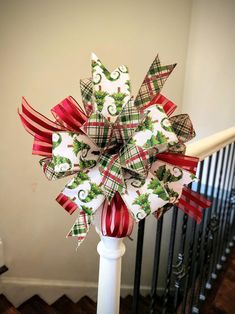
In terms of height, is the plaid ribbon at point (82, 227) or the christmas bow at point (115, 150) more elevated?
the christmas bow at point (115, 150)

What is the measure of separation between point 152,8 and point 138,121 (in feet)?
6.06

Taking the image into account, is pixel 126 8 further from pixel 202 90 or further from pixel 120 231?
pixel 120 231

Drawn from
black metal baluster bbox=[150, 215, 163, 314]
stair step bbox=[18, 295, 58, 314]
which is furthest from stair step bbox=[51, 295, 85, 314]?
black metal baluster bbox=[150, 215, 163, 314]

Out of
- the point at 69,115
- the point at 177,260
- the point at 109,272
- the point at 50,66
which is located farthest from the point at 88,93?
the point at 50,66

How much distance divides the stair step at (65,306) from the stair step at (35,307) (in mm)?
121

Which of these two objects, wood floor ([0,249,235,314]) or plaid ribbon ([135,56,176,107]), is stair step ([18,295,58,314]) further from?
plaid ribbon ([135,56,176,107])

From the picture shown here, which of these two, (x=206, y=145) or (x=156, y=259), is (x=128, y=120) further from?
(x=156, y=259)

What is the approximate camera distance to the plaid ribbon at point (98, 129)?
431mm

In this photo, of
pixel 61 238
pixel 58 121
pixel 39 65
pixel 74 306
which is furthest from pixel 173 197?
pixel 74 306

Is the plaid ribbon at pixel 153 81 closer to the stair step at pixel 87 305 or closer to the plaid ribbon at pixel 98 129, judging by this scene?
the plaid ribbon at pixel 98 129

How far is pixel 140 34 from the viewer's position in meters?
1.94

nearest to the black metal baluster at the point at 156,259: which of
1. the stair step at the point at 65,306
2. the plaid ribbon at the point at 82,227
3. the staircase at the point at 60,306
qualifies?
the plaid ribbon at the point at 82,227

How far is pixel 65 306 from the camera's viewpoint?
2.28 metres


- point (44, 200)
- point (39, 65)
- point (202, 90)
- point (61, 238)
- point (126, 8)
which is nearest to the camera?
point (39, 65)
